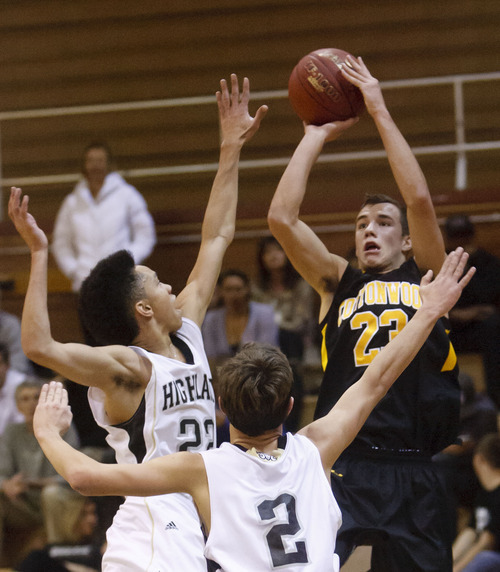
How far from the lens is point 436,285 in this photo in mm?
3389

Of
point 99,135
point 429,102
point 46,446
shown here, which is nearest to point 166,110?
point 99,135

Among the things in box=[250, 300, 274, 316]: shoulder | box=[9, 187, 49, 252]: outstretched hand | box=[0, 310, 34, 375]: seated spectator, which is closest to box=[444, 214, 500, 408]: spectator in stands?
box=[250, 300, 274, 316]: shoulder

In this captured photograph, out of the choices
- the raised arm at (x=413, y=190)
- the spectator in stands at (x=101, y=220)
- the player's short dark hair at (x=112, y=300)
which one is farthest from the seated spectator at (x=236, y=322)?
the player's short dark hair at (x=112, y=300)

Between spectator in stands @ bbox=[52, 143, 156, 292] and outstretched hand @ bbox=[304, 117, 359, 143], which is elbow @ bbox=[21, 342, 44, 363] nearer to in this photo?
outstretched hand @ bbox=[304, 117, 359, 143]

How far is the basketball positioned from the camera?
4.48 metres

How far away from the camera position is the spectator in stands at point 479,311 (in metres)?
7.11

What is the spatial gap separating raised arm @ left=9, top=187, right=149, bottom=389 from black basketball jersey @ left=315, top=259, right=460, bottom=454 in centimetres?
94

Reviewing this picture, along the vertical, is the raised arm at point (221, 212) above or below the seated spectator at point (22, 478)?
above

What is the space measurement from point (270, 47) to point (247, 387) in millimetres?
8294

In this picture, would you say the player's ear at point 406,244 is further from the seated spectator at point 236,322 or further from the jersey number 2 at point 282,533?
the seated spectator at point 236,322

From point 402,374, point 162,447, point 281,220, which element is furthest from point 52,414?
point 402,374

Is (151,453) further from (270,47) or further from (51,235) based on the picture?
(270,47)

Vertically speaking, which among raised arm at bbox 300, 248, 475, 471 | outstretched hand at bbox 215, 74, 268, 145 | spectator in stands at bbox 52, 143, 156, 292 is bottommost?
raised arm at bbox 300, 248, 475, 471

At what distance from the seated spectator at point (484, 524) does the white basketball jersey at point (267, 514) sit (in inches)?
117
